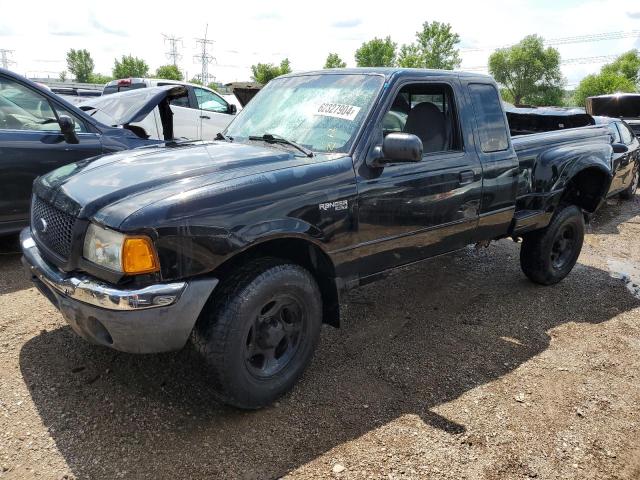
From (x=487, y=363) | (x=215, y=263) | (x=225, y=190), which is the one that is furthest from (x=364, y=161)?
(x=487, y=363)

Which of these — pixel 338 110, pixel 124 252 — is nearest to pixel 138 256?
pixel 124 252

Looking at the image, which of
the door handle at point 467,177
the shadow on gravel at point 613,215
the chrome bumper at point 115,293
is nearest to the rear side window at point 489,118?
the door handle at point 467,177

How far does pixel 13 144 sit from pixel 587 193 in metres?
5.46

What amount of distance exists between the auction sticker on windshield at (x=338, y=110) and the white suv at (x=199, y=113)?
257 inches

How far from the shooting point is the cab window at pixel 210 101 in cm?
1063

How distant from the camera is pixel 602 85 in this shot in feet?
250

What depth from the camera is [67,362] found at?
3.25m

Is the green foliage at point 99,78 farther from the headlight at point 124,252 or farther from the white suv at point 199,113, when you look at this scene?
the headlight at point 124,252

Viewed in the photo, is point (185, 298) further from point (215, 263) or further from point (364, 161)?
point (364, 161)

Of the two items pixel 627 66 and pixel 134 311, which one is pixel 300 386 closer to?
pixel 134 311

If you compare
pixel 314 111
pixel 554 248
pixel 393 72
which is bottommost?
pixel 554 248

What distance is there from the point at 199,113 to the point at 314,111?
730cm

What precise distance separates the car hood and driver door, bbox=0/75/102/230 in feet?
3.10

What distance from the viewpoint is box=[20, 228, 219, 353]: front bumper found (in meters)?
2.38
